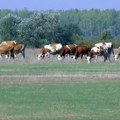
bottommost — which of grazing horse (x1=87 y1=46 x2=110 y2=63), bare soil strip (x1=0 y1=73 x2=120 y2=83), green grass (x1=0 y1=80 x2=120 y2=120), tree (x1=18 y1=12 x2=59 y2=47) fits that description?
green grass (x1=0 y1=80 x2=120 y2=120)

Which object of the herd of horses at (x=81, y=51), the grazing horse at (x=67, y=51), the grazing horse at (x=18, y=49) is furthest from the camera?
the grazing horse at (x=18, y=49)

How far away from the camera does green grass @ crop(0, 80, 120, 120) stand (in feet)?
65.3

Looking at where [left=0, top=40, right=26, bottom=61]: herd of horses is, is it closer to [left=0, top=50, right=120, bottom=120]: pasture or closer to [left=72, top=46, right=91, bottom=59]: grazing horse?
[left=72, top=46, right=91, bottom=59]: grazing horse

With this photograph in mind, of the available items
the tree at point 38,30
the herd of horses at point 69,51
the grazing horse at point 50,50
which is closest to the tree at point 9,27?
the tree at point 38,30

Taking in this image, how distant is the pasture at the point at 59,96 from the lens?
20078 millimetres

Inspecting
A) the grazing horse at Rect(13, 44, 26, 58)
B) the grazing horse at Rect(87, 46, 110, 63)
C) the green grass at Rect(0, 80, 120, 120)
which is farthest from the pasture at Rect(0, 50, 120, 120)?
the grazing horse at Rect(13, 44, 26, 58)

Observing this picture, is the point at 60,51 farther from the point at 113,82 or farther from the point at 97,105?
the point at 97,105

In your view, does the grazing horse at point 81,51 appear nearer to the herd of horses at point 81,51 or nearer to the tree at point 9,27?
the herd of horses at point 81,51

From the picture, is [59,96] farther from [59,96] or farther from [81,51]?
[81,51]

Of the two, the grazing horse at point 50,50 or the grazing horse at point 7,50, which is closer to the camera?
the grazing horse at point 7,50

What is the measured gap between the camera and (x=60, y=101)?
76.6 ft

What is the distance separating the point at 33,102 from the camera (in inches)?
907

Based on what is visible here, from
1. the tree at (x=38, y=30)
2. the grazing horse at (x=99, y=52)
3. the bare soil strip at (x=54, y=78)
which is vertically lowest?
the bare soil strip at (x=54, y=78)

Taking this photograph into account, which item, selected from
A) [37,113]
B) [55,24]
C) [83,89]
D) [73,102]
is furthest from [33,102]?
[55,24]
